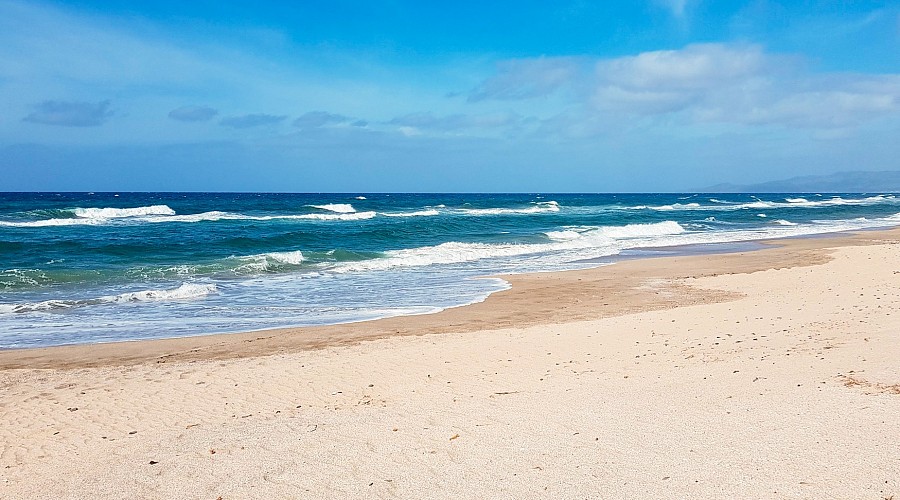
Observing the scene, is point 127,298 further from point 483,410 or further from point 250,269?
point 483,410

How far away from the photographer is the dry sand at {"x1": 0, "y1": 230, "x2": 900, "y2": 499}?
14.3 feet

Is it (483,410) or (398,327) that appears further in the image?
(398,327)

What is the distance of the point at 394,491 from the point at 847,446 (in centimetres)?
311

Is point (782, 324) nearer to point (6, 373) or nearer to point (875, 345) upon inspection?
point (875, 345)

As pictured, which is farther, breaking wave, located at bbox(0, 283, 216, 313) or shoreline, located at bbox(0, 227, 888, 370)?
breaking wave, located at bbox(0, 283, 216, 313)

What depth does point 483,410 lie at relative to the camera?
5961mm

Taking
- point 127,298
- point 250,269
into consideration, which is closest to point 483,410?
point 127,298

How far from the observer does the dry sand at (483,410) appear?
171 inches

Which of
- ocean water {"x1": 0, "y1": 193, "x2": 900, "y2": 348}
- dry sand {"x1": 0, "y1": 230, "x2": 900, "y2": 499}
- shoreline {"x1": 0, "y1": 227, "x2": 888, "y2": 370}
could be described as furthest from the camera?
ocean water {"x1": 0, "y1": 193, "x2": 900, "y2": 348}

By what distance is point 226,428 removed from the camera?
19.2 feet

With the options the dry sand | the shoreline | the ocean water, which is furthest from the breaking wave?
the dry sand

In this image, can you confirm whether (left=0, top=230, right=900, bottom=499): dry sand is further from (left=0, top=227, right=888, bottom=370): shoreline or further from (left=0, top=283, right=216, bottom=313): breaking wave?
(left=0, top=283, right=216, bottom=313): breaking wave

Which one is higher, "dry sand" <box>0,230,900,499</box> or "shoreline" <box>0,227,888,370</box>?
"dry sand" <box>0,230,900,499</box>

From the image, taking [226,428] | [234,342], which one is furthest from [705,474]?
[234,342]
